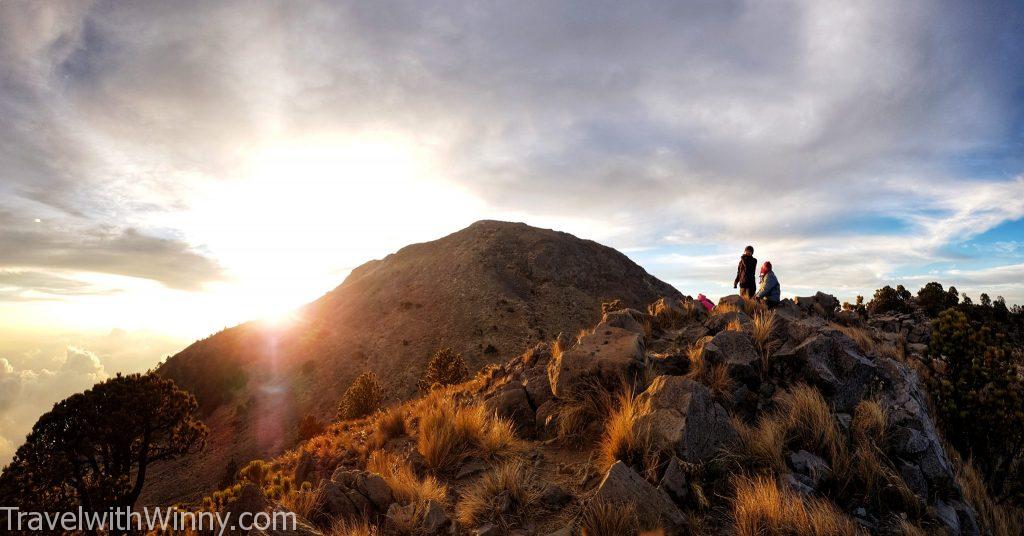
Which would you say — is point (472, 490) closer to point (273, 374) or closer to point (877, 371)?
point (877, 371)

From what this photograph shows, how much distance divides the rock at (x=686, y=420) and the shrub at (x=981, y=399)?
5.63 metres

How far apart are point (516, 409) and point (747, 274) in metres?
12.9

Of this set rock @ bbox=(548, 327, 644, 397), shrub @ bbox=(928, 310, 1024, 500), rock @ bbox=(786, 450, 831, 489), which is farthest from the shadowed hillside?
rock @ bbox=(786, 450, 831, 489)

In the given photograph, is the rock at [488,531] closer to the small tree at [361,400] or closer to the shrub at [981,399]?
the shrub at [981,399]

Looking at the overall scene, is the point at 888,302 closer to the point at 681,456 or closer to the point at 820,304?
the point at 820,304

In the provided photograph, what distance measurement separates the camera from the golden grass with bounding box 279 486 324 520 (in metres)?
5.80

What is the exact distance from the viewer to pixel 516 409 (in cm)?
911

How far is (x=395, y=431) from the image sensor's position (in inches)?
412

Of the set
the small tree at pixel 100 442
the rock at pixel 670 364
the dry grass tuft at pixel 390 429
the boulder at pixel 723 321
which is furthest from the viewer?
the small tree at pixel 100 442

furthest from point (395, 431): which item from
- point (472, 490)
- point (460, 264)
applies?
point (460, 264)

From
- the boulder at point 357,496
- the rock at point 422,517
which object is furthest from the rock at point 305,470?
the rock at point 422,517

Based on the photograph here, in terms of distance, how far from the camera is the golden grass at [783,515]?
4.47 meters

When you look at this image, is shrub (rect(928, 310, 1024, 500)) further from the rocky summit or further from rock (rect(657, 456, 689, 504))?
rock (rect(657, 456, 689, 504))

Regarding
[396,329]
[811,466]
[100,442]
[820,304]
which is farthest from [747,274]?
[396,329]
